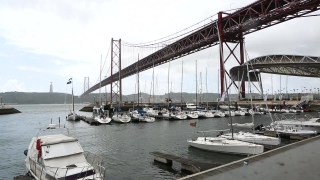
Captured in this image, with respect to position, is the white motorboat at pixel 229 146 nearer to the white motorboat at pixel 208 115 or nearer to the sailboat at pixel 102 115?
the sailboat at pixel 102 115

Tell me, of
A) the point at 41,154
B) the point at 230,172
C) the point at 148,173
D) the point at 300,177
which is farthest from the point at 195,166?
the point at 41,154

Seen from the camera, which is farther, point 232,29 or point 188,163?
point 232,29

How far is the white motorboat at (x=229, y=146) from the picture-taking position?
630 inches

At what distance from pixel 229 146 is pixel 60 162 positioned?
35.8ft

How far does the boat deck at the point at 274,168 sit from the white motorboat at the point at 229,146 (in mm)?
3835

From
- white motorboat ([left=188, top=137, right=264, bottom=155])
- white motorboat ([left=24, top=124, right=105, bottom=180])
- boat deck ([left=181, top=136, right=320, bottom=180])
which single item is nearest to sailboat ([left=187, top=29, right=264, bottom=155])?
white motorboat ([left=188, top=137, right=264, bottom=155])

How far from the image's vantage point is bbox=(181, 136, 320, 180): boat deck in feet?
27.4

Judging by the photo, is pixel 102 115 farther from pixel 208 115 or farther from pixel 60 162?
pixel 60 162

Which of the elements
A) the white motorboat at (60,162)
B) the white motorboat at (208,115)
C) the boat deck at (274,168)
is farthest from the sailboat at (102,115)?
the boat deck at (274,168)

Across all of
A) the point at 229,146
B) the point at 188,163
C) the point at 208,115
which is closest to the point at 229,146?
the point at 229,146

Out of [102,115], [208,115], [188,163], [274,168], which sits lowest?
[188,163]

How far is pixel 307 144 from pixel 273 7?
1524 inches

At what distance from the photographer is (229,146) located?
1684 centimetres

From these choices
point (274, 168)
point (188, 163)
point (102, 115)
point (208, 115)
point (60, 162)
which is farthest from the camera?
point (208, 115)
